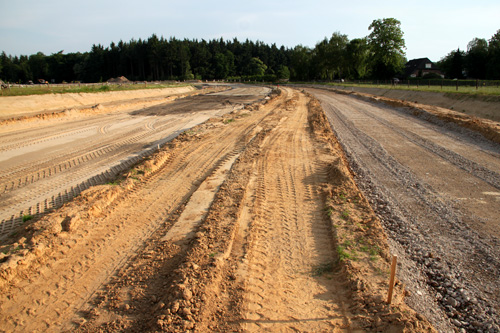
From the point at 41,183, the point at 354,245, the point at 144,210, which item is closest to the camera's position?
the point at 354,245

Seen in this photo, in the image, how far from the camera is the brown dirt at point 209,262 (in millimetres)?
3893

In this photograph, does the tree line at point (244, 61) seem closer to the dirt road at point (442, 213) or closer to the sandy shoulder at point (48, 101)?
the dirt road at point (442, 213)

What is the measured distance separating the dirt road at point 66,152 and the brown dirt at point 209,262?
159 centimetres

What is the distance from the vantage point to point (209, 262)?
488 cm

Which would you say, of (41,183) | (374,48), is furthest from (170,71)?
(41,183)

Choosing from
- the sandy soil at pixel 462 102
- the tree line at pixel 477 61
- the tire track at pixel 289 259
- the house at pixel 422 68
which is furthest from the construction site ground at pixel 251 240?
the house at pixel 422 68

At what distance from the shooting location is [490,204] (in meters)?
7.44

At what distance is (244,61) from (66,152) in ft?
443

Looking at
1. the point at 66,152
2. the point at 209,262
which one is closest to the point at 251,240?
the point at 209,262

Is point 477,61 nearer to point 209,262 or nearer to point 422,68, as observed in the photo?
point 422,68

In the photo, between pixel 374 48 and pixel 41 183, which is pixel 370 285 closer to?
Answer: pixel 41 183

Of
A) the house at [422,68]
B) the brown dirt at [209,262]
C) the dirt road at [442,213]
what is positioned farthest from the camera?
the house at [422,68]

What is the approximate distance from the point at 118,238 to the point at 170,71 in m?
115

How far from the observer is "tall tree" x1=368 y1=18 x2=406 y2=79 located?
6575 cm
